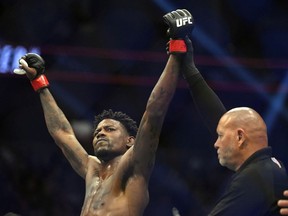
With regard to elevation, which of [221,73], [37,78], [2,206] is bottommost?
[2,206]

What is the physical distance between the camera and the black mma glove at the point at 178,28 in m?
1.98

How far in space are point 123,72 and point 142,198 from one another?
4.31ft

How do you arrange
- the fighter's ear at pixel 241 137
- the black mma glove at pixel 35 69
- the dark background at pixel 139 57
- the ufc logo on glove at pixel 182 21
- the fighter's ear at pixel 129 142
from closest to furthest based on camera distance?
the fighter's ear at pixel 241 137, the ufc logo on glove at pixel 182 21, the fighter's ear at pixel 129 142, the black mma glove at pixel 35 69, the dark background at pixel 139 57

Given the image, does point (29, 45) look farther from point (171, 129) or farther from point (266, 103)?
point (266, 103)

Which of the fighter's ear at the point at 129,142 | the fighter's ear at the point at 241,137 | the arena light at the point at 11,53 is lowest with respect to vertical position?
the fighter's ear at the point at 129,142

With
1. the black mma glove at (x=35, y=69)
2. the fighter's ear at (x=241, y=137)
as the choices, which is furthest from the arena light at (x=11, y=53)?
the fighter's ear at (x=241, y=137)

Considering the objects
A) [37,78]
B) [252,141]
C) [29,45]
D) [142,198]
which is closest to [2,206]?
[29,45]

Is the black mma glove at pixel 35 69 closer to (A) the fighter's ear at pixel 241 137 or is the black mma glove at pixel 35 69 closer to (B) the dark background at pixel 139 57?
(B) the dark background at pixel 139 57

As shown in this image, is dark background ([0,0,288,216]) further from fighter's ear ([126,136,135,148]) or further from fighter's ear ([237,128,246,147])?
fighter's ear ([237,128,246,147])

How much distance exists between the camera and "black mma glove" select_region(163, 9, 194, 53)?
198 cm

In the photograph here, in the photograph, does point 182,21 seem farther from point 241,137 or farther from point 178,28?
point 241,137

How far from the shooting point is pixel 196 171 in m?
3.69

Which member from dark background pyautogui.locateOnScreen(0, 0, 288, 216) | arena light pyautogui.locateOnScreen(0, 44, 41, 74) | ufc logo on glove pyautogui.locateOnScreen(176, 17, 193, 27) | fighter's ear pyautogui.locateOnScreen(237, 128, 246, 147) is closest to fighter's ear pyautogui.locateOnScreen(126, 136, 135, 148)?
ufc logo on glove pyautogui.locateOnScreen(176, 17, 193, 27)

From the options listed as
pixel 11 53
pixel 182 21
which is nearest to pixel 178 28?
pixel 182 21
